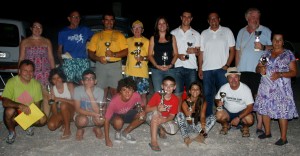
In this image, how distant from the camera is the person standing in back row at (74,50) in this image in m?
6.35

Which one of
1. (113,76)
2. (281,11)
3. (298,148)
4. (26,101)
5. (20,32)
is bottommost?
(298,148)

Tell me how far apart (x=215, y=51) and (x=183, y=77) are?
0.78 metres

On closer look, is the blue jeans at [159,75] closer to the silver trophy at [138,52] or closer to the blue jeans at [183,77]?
the blue jeans at [183,77]

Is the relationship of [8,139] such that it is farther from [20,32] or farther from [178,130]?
[20,32]

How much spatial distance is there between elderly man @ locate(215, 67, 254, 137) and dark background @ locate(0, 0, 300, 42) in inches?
629

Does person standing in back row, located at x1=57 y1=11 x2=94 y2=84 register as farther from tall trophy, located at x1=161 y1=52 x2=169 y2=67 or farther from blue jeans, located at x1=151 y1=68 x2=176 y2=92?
tall trophy, located at x1=161 y1=52 x2=169 y2=67

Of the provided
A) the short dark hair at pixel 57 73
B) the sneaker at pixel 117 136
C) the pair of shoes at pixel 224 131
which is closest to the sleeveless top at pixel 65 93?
the short dark hair at pixel 57 73

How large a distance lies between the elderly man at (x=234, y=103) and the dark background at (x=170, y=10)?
16.0 m

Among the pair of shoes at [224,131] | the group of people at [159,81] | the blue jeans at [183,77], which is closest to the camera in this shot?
the group of people at [159,81]

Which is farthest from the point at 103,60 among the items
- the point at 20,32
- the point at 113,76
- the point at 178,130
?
the point at 20,32

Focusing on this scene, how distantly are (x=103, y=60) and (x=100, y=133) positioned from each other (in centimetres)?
138

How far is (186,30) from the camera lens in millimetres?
6258

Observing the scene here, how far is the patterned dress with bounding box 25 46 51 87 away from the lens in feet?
20.2

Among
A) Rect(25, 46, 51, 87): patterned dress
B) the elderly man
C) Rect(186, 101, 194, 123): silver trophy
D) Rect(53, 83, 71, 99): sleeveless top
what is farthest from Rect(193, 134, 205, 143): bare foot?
Rect(25, 46, 51, 87): patterned dress
